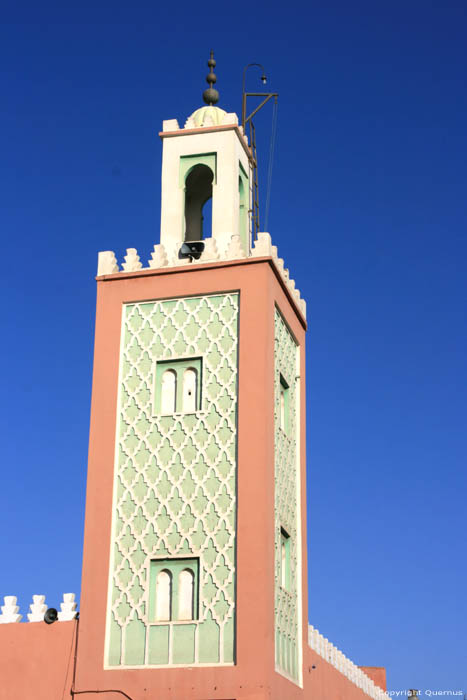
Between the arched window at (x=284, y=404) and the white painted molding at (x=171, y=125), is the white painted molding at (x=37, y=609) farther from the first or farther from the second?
the white painted molding at (x=171, y=125)

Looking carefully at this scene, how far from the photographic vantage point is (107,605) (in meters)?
14.6

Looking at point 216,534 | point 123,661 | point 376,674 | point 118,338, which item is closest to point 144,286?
point 118,338

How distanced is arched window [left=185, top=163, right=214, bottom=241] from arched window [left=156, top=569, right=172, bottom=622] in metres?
6.09

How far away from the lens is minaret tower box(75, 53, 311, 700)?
14.0 metres

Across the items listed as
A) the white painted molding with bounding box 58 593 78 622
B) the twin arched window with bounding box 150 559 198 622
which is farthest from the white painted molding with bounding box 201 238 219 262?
the white painted molding with bounding box 58 593 78 622

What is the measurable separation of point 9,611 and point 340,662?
6280 millimetres

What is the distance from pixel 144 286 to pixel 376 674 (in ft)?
43.9

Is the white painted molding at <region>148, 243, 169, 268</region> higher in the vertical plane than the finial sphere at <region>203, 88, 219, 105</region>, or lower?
lower

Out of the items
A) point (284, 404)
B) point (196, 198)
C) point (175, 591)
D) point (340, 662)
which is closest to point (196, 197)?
point (196, 198)

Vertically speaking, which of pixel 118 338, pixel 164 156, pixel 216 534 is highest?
pixel 164 156

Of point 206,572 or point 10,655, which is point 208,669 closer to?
point 206,572

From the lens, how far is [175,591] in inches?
569

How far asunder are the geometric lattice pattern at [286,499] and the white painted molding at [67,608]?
2.86 m

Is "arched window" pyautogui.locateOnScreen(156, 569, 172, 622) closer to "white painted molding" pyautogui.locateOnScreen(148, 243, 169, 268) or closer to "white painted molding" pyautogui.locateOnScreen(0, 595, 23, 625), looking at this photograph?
"white painted molding" pyautogui.locateOnScreen(0, 595, 23, 625)
